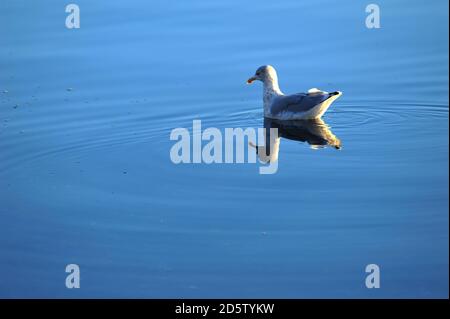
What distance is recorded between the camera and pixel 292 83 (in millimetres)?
14344

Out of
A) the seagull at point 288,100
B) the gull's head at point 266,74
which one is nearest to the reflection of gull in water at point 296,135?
the seagull at point 288,100

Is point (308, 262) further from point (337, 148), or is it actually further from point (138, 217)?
point (337, 148)

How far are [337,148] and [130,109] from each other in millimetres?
3308

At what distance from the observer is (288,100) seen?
525 inches

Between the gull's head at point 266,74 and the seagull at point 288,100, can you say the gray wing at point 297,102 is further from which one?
the gull's head at point 266,74

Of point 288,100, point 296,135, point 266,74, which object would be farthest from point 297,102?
point 266,74

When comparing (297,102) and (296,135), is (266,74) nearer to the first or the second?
(297,102)

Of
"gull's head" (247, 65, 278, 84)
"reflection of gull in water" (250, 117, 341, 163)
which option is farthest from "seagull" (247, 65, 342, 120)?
"reflection of gull in water" (250, 117, 341, 163)

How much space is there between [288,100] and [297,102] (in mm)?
170

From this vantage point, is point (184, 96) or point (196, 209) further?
point (184, 96)

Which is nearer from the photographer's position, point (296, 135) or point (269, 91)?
point (296, 135)

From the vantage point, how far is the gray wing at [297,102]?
12867mm

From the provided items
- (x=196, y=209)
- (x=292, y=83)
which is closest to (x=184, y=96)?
(x=292, y=83)
